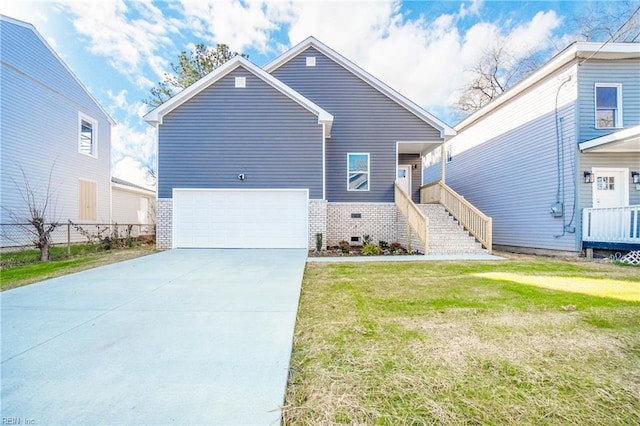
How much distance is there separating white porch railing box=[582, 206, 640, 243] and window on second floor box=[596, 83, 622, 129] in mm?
2794

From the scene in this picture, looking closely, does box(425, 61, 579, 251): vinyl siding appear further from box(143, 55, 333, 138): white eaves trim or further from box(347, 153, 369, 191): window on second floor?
box(143, 55, 333, 138): white eaves trim

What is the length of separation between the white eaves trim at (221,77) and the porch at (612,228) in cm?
845

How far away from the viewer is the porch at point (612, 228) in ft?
24.0

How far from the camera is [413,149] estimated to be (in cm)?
1223

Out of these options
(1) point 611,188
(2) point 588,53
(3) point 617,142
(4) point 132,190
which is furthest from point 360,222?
(4) point 132,190

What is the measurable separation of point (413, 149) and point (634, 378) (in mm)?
10970

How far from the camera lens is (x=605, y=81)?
28.0 ft

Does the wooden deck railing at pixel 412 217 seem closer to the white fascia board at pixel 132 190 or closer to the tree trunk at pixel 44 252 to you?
the tree trunk at pixel 44 252

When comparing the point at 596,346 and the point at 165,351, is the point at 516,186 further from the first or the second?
the point at 165,351

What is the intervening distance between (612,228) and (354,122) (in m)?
8.65

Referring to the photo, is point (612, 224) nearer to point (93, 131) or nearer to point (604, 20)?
point (604, 20)

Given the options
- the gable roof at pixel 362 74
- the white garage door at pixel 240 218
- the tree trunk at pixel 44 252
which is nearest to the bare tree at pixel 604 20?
the gable roof at pixel 362 74

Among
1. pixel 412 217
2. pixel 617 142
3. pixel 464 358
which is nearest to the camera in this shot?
pixel 464 358

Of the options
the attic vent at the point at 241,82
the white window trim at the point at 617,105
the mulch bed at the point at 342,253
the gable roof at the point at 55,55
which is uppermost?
the gable roof at the point at 55,55
